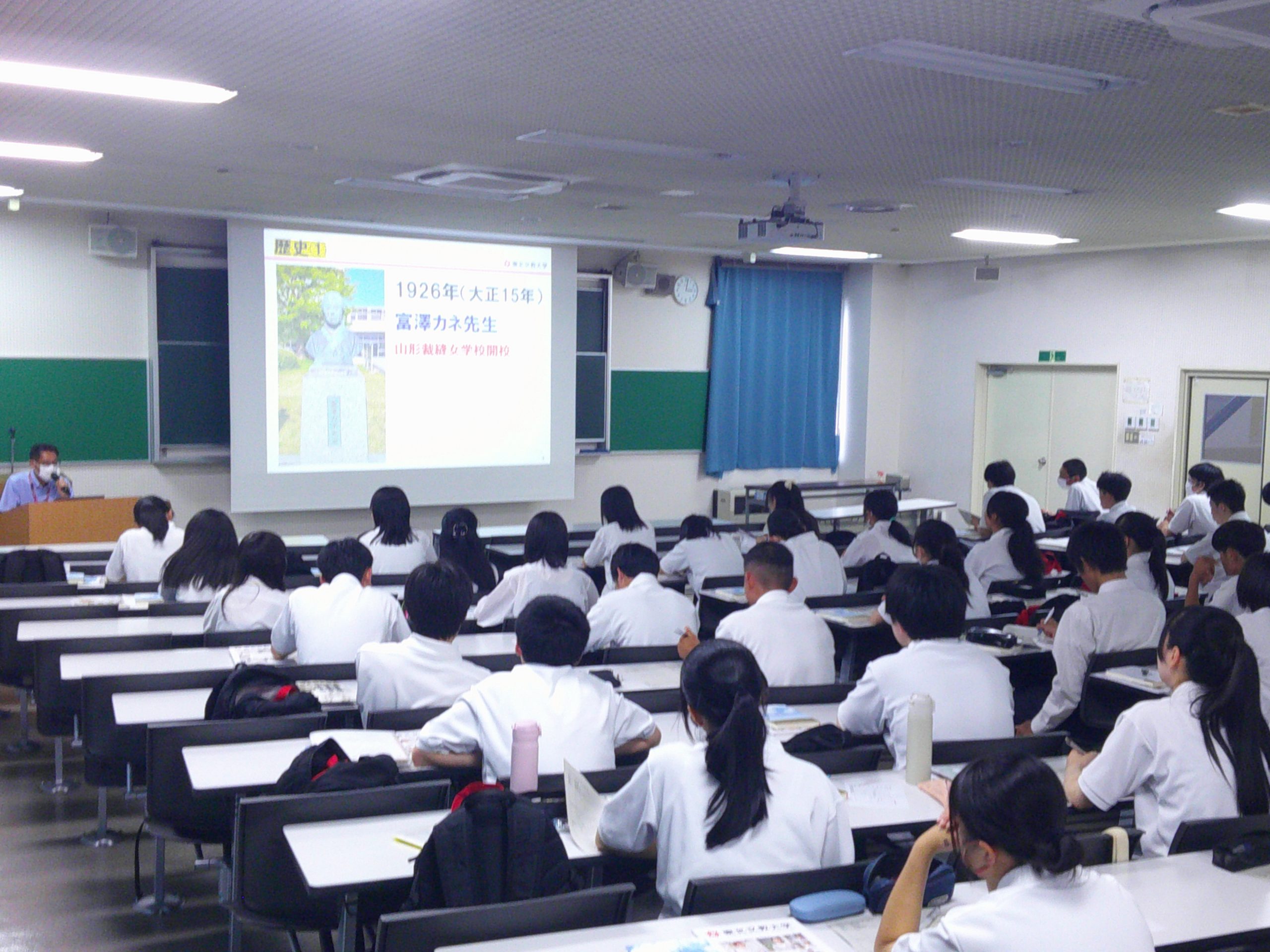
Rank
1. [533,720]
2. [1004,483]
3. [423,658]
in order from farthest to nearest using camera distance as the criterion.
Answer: [1004,483]
[423,658]
[533,720]

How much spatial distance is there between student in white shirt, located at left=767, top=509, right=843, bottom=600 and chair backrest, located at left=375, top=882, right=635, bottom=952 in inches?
169

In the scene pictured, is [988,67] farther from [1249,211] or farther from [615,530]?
[1249,211]

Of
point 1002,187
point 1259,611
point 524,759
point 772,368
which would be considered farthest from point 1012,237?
point 524,759

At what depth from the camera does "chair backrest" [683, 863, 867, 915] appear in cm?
236

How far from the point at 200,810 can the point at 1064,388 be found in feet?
31.4

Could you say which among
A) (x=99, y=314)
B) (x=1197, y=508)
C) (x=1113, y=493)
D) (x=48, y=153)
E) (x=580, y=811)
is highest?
(x=48, y=153)

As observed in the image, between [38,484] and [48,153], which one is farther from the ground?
[48,153]

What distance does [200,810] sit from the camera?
3.66 m

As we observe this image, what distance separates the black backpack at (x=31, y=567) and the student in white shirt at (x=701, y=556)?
341cm

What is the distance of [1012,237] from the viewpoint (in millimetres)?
9609

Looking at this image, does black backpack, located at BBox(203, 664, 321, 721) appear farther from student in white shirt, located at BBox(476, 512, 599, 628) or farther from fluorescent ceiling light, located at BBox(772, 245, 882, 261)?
fluorescent ceiling light, located at BBox(772, 245, 882, 261)

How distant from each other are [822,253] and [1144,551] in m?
5.49

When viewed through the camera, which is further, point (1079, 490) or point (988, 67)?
point (1079, 490)

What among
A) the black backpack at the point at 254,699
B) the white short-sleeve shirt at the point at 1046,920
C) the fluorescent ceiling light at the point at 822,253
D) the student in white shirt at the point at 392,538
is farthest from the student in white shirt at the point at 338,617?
the fluorescent ceiling light at the point at 822,253
